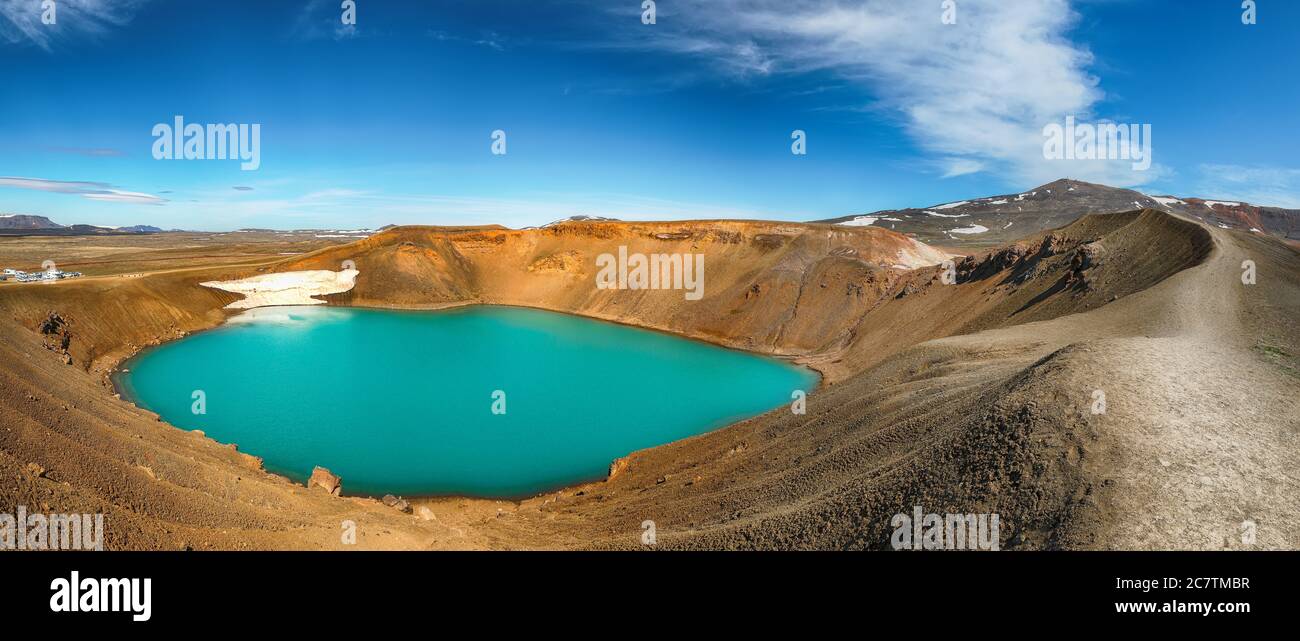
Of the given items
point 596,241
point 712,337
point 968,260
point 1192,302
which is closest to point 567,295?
point 596,241

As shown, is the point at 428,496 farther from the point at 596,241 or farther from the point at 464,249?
the point at 464,249

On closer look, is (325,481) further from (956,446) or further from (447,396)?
(956,446)

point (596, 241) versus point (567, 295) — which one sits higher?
point (596, 241)

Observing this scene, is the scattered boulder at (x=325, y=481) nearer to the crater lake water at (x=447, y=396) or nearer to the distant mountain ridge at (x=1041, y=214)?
the crater lake water at (x=447, y=396)

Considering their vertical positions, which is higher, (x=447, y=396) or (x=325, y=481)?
(x=447, y=396)

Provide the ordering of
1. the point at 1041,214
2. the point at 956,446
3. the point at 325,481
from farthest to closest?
the point at 1041,214
the point at 325,481
the point at 956,446

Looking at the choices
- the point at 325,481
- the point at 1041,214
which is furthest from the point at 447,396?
the point at 1041,214

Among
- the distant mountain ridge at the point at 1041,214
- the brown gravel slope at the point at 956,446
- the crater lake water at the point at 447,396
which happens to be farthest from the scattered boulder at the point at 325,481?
the distant mountain ridge at the point at 1041,214
